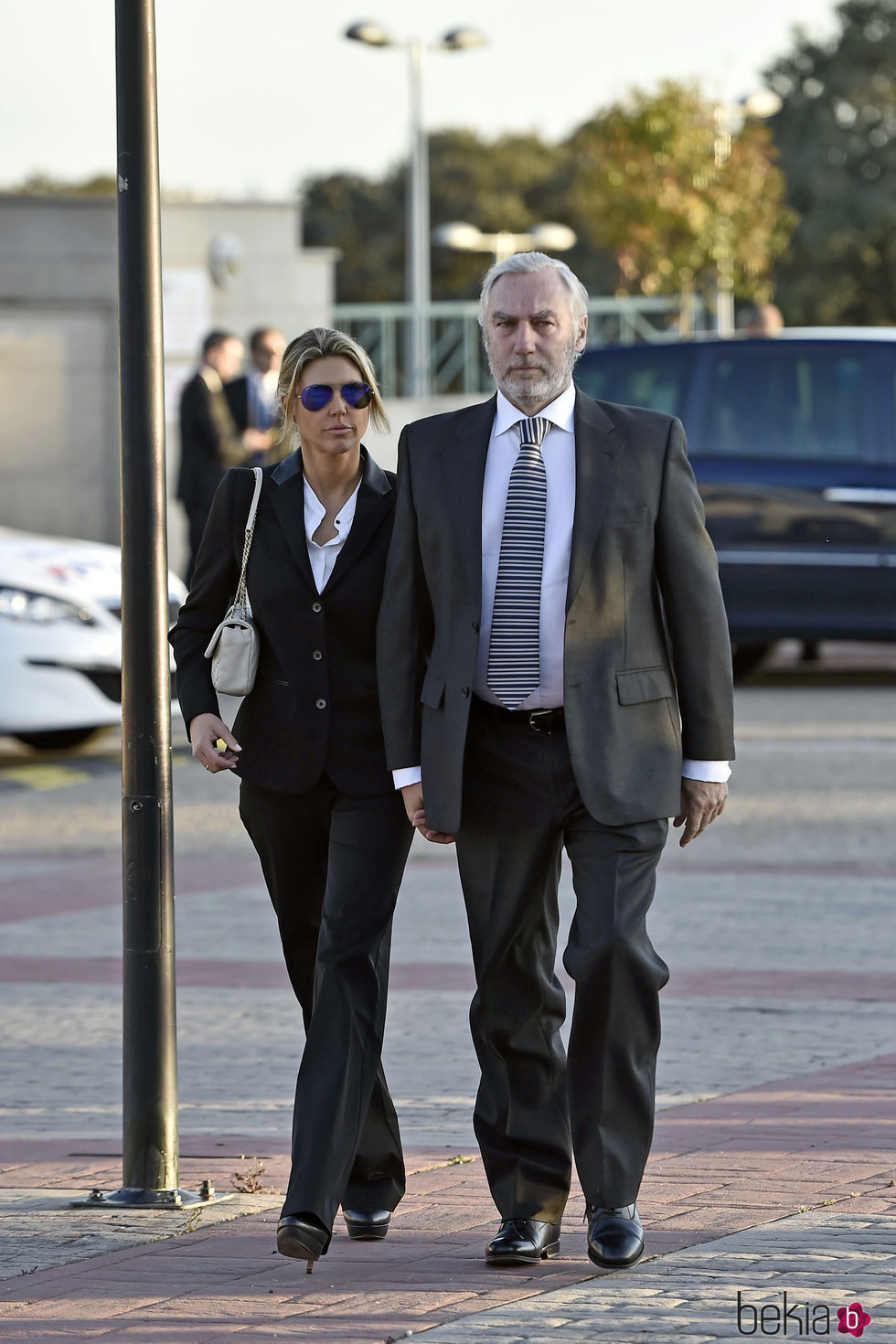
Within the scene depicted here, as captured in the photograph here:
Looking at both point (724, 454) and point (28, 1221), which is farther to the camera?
point (724, 454)

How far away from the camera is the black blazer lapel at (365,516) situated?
14.4 ft

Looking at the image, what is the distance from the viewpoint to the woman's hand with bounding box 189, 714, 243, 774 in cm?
437

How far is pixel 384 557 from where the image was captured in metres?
4.43

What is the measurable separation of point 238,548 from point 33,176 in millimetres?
66148

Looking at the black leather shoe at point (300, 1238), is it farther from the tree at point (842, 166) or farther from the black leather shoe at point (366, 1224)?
the tree at point (842, 166)

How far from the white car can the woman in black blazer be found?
7.47 metres

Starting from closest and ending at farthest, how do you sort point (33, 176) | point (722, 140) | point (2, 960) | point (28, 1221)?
point (28, 1221)
point (2, 960)
point (722, 140)
point (33, 176)

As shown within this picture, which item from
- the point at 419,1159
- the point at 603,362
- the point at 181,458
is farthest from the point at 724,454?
the point at 419,1159

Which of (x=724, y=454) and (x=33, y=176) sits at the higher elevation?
(x=33, y=176)

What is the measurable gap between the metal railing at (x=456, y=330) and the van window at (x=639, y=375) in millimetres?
13370

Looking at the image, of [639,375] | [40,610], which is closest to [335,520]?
[40,610]

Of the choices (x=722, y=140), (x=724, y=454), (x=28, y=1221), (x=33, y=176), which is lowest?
(x=28, y=1221)

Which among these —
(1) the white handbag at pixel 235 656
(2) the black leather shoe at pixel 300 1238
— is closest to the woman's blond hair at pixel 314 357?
(1) the white handbag at pixel 235 656

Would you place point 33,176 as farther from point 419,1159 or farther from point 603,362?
point 419,1159
